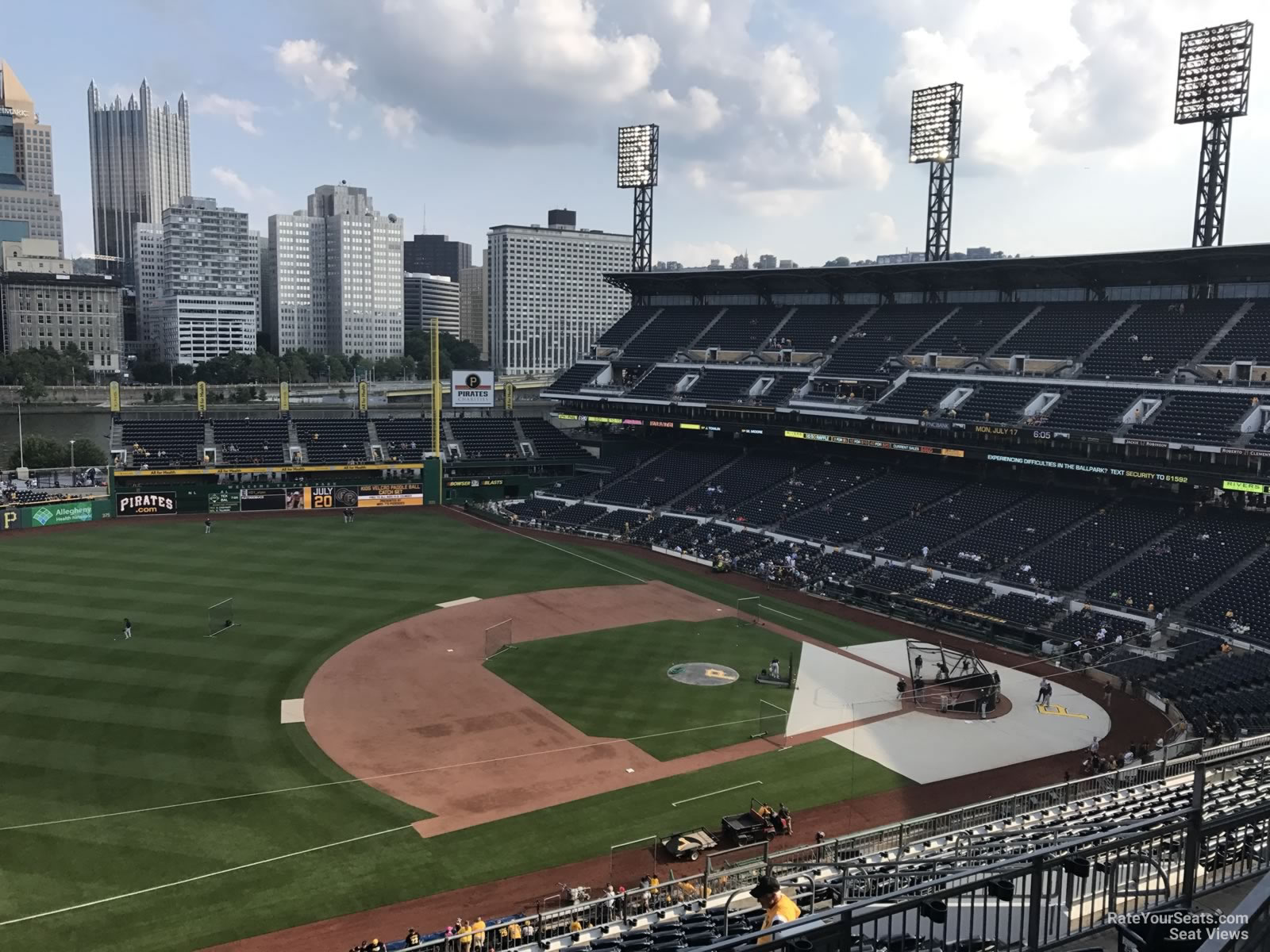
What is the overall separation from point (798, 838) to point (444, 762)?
38.0 feet

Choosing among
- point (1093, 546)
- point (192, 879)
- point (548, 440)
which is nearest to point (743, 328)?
point (548, 440)

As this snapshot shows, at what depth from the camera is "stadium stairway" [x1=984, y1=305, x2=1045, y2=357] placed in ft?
209

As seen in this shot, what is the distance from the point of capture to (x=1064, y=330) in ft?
204

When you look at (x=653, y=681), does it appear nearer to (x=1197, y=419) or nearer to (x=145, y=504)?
(x=1197, y=419)

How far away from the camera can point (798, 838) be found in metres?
25.2

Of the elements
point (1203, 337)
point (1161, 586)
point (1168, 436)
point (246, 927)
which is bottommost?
point (246, 927)

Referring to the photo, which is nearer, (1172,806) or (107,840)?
(1172,806)

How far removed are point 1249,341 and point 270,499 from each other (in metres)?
69.5

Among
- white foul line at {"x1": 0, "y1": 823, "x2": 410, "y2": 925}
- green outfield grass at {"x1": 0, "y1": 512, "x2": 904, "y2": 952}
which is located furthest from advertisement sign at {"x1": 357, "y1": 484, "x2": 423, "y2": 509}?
white foul line at {"x1": 0, "y1": 823, "x2": 410, "y2": 925}

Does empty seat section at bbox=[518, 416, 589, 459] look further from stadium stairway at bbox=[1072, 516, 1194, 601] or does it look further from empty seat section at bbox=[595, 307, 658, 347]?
stadium stairway at bbox=[1072, 516, 1194, 601]

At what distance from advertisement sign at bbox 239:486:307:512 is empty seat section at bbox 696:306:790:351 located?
123 ft

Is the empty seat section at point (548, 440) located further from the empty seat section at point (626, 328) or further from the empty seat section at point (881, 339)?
the empty seat section at point (881, 339)

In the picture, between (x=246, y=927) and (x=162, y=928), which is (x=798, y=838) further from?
(x=162, y=928)

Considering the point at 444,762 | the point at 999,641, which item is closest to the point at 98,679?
the point at 444,762
